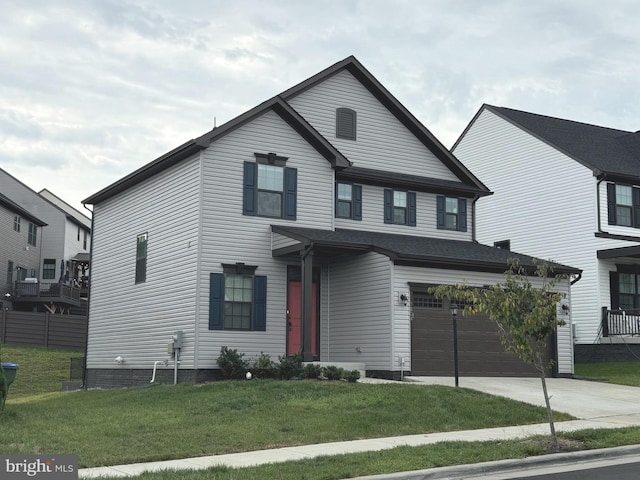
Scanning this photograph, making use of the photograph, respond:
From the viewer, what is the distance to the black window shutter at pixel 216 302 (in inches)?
889

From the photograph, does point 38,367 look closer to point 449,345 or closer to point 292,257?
point 292,257

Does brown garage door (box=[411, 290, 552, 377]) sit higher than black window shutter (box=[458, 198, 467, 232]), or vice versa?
black window shutter (box=[458, 198, 467, 232])

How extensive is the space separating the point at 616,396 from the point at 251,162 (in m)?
11.4

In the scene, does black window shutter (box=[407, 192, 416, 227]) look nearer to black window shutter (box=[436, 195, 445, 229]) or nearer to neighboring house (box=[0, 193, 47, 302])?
black window shutter (box=[436, 195, 445, 229])

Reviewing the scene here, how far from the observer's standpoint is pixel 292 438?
1420cm

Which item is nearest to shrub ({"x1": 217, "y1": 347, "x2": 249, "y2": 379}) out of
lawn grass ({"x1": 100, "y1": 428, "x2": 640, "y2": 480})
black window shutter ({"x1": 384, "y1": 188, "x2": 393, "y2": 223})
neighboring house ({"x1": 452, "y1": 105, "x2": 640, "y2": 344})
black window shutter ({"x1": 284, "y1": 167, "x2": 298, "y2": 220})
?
black window shutter ({"x1": 284, "y1": 167, "x2": 298, "y2": 220})

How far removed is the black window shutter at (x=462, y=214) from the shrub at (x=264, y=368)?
9995 mm

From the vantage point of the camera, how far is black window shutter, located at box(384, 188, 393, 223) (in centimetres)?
2748

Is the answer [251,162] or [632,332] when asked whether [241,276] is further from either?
[632,332]

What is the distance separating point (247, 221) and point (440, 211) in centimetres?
792

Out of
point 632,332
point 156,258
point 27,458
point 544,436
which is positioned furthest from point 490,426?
point 632,332

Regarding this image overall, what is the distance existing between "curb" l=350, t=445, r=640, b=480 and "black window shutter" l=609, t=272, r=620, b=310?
1985 centimetres

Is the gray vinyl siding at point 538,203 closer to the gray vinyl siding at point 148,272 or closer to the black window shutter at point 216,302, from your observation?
the black window shutter at point 216,302

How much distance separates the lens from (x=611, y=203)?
1286 inches
